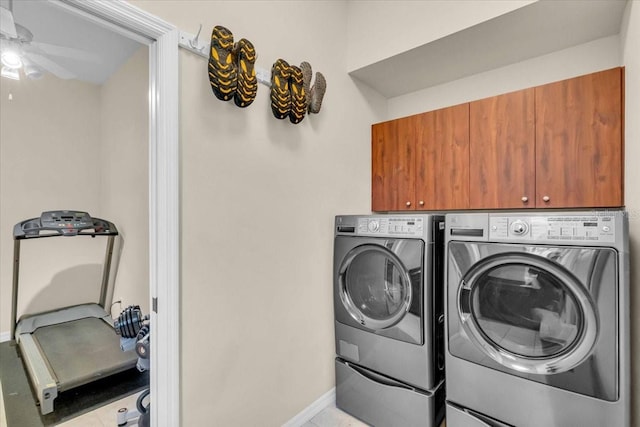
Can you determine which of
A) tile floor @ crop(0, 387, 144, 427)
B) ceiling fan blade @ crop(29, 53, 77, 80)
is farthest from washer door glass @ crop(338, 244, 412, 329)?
ceiling fan blade @ crop(29, 53, 77, 80)

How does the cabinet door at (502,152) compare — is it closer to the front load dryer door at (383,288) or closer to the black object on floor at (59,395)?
the front load dryer door at (383,288)

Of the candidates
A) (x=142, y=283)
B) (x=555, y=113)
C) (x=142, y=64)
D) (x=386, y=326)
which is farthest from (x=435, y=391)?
(x=142, y=64)

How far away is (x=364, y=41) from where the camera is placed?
2.19 m

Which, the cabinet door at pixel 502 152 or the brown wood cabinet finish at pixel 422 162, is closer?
the cabinet door at pixel 502 152

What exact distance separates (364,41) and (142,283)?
8.98 ft

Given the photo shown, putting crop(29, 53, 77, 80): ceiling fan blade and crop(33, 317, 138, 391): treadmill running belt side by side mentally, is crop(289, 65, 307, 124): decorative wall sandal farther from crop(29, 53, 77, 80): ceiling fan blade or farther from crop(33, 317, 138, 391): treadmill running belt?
crop(29, 53, 77, 80): ceiling fan blade

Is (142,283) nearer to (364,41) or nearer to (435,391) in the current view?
(435,391)

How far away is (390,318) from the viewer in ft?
6.03

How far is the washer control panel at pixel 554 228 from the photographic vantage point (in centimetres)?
126

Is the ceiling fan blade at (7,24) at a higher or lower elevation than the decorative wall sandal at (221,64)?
higher

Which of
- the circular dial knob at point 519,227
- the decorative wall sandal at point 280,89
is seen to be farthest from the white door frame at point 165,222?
the circular dial knob at point 519,227

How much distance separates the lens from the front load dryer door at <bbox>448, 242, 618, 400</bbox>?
1.26 m

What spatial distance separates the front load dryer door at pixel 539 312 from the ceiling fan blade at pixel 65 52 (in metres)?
3.49

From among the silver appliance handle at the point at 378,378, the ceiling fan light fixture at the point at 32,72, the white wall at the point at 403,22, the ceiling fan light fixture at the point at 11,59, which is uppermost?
the ceiling fan light fixture at the point at 32,72
